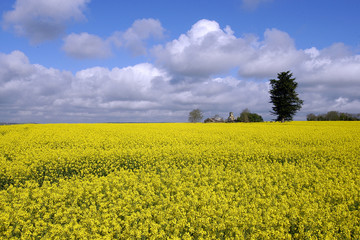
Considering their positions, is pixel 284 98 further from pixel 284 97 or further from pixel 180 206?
pixel 180 206

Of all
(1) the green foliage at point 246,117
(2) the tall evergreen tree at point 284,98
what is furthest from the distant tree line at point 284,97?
(1) the green foliage at point 246,117

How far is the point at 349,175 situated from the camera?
745 centimetres

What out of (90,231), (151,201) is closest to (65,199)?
(90,231)

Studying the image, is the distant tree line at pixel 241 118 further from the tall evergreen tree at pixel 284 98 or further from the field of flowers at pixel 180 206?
the field of flowers at pixel 180 206

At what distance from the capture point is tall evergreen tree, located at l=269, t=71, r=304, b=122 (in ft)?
140

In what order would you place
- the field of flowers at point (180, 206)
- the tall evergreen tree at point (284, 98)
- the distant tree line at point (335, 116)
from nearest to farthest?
the field of flowers at point (180, 206)
the tall evergreen tree at point (284, 98)
the distant tree line at point (335, 116)

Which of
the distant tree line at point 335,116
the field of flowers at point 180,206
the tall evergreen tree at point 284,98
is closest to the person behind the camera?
the field of flowers at point 180,206

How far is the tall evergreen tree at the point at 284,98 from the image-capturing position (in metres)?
42.7

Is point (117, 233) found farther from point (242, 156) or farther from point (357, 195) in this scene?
point (242, 156)

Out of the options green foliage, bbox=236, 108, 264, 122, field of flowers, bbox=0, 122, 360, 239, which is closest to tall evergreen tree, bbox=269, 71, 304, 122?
green foliage, bbox=236, 108, 264, 122

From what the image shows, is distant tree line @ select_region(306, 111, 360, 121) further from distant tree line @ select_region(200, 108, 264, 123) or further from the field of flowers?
the field of flowers

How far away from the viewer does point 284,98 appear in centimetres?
4322

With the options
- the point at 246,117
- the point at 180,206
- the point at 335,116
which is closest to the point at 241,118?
the point at 246,117

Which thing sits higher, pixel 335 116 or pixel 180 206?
pixel 335 116
